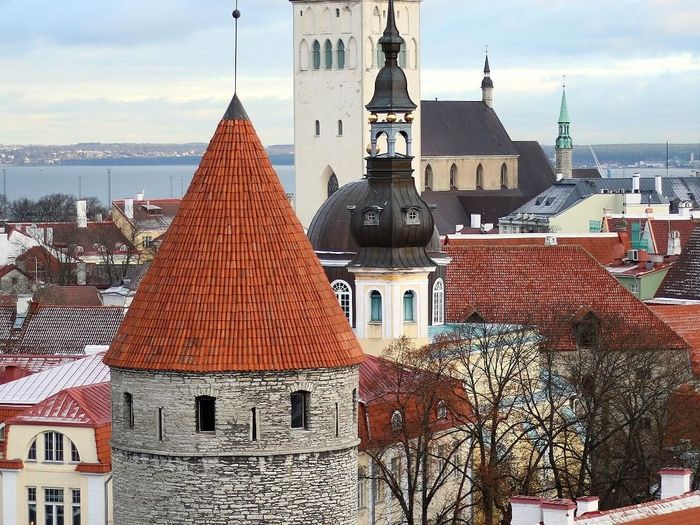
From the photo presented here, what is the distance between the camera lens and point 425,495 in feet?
149

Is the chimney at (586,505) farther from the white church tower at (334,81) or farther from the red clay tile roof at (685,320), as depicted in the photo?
the white church tower at (334,81)

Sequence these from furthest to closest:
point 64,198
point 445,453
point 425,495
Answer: point 64,198 < point 445,453 < point 425,495

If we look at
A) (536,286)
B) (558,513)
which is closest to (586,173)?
(536,286)

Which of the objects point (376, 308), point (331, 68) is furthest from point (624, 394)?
point (331, 68)

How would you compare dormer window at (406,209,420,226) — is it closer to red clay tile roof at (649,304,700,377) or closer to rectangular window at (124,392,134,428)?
red clay tile roof at (649,304,700,377)

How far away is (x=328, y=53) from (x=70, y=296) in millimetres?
20111

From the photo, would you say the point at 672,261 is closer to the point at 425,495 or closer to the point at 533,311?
the point at 533,311

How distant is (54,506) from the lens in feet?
156

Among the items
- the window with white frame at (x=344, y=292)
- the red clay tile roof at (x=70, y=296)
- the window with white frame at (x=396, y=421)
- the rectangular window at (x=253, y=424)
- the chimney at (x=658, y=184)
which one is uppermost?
the chimney at (x=658, y=184)

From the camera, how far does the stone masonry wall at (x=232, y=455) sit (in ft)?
91.4

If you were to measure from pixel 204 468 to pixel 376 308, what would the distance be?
107ft

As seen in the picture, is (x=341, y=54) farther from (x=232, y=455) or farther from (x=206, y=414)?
(x=232, y=455)

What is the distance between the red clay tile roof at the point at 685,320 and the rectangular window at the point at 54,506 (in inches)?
811

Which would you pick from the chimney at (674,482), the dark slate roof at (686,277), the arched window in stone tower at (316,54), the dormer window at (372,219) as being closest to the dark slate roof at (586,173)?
the arched window in stone tower at (316,54)
